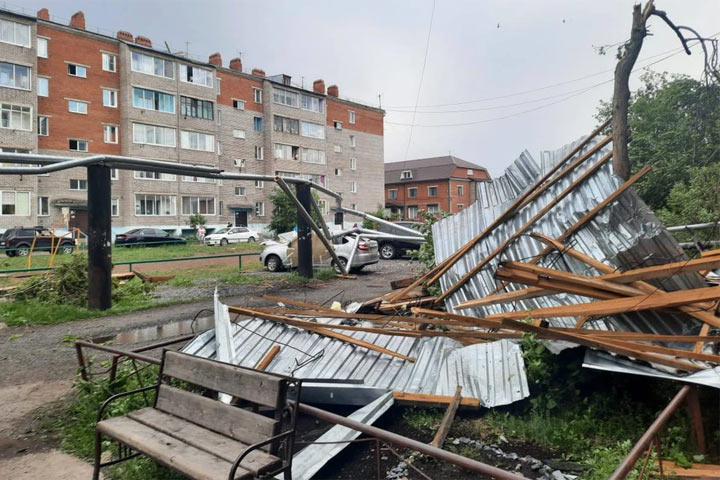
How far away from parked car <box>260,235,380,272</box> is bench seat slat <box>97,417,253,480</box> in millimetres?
13027

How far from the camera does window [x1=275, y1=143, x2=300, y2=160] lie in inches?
1886

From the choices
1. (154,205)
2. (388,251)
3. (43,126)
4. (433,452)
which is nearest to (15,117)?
(43,126)

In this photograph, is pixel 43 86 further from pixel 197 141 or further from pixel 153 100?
pixel 197 141

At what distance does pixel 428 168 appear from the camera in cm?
6494

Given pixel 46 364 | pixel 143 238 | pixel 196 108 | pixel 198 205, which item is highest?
pixel 196 108

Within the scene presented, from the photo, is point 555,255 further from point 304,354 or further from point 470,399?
point 304,354

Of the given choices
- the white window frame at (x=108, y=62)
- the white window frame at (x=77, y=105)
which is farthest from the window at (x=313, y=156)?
the white window frame at (x=77, y=105)

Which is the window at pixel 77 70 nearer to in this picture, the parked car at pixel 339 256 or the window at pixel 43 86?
the window at pixel 43 86

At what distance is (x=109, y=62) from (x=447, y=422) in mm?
41873

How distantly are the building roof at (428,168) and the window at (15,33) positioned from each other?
148 ft

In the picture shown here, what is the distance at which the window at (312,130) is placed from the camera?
50344 millimetres

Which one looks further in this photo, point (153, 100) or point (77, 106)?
point (153, 100)

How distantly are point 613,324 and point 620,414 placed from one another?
3.61 feet

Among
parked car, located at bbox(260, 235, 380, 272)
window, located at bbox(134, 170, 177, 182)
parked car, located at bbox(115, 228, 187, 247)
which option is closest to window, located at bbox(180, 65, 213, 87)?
window, located at bbox(134, 170, 177, 182)
